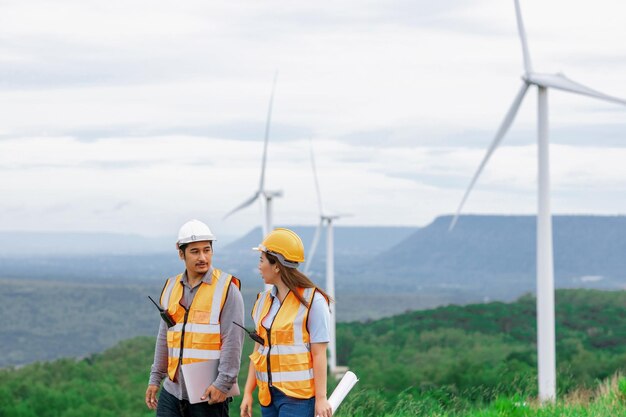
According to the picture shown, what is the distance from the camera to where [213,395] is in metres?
9.38

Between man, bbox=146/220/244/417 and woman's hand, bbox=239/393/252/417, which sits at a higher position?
man, bbox=146/220/244/417

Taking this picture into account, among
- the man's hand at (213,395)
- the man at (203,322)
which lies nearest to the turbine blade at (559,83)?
the man at (203,322)

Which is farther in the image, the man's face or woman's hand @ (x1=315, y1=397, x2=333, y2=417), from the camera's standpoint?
the man's face

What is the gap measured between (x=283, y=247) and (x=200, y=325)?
44.8 inches

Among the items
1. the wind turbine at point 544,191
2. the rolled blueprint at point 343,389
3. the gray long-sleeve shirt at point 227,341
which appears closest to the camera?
the rolled blueprint at point 343,389

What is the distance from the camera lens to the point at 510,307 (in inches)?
6506

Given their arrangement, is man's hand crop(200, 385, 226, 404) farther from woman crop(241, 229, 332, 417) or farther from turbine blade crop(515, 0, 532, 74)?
turbine blade crop(515, 0, 532, 74)

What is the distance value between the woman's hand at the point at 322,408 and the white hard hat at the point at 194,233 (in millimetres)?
1727

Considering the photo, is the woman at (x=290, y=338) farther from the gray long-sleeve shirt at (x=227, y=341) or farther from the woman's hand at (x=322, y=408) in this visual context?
the gray long-sleeve shirt at (x=227, y=341)

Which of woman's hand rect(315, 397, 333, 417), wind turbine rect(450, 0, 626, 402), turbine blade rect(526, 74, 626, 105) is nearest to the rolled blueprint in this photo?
woman's hand rect(315, 397, 333, 417)

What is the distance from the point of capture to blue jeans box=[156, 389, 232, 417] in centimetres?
955

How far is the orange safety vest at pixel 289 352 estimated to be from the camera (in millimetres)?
8750

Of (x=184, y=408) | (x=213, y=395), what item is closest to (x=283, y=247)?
(x=213, y=395)

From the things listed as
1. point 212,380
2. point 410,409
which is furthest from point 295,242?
point 410,409
